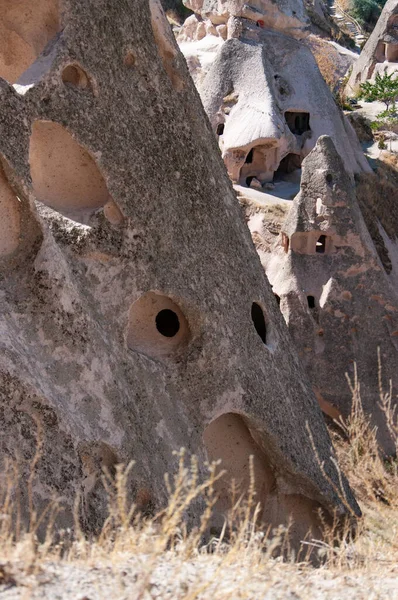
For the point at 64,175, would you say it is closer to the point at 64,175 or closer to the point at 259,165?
the point at 64,175

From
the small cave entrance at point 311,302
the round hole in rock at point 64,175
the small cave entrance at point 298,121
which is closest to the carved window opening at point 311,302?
the small cave entrance at point 311,302

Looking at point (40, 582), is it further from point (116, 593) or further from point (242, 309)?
point (242, 309)

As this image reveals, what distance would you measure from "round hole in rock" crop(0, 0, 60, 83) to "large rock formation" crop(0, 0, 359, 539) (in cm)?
2

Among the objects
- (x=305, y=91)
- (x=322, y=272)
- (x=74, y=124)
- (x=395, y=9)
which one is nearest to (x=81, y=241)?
(x=74, y=124)

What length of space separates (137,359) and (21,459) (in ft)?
4.18

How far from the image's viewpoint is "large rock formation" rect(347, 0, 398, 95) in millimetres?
19547

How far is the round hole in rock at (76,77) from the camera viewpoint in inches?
165

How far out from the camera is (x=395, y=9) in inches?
770

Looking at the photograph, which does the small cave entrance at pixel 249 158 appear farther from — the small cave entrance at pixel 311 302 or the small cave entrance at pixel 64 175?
the small cave entrance at pixel 64 175

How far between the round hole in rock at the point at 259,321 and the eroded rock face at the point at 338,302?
347 centimetres

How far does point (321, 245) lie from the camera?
8953 millimetres

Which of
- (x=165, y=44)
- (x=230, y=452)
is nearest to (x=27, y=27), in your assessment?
(x=165, y=44)

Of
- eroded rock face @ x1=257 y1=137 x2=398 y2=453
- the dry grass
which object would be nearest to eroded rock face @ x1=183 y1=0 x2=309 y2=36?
eroded rock face @ x1=257 y1=137 x2=398 y2=453

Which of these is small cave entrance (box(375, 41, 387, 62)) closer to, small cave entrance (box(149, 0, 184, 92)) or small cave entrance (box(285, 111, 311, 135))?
small cave entrance (box(285, 111, 311, 135))
